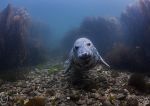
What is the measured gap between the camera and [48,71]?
952 centimetres

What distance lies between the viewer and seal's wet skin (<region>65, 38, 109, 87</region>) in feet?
20.7

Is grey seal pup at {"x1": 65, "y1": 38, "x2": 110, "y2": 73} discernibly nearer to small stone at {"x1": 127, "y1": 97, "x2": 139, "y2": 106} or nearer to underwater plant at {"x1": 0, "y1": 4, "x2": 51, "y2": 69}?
small stone at {"x1": 127, "y1": 97, "x2": 139, "y2": 106}

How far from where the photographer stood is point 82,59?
20.8ft

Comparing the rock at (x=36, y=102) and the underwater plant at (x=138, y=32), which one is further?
the underwater plant at (x=138, y=32)

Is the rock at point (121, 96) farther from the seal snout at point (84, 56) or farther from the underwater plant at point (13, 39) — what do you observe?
the underwater plant at point (13, 39)

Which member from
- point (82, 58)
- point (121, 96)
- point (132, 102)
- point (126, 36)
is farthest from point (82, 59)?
point (126, 36)

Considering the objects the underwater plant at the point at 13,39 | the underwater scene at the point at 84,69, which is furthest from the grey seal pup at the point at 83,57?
the underwater plant at the point at 13,39

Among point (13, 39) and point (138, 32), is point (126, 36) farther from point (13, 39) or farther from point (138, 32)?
point (13, 39)

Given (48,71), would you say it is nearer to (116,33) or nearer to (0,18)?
(0,18)

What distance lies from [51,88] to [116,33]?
829 centimetres

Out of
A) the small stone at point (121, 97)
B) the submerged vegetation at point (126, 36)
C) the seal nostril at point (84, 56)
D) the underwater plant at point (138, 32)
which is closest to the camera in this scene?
the small stone at point (121, 97)

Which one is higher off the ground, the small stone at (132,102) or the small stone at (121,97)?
the small stone at (121,97)

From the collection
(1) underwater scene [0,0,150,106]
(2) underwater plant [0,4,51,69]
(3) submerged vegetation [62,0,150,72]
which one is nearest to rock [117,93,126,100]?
(1) underwater scene [0,0,150,106]

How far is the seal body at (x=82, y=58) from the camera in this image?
249 inches
